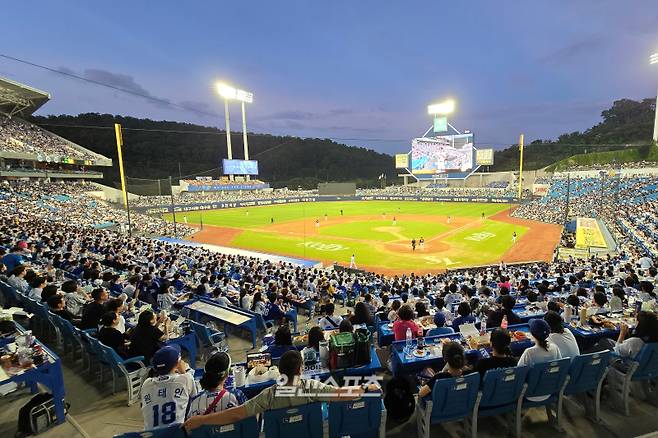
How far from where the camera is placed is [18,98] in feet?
166

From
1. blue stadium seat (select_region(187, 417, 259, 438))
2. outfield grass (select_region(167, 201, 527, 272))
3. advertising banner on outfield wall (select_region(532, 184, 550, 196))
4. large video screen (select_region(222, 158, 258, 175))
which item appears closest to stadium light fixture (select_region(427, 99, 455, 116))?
advertising banner on outfield wall (select_region(532, 184, 550, 196))

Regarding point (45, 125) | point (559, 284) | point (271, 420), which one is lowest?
point (559, 284)

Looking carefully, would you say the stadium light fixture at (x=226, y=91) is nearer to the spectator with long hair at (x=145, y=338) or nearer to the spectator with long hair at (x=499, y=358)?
the spectator with long hair at (x=145, y=338)

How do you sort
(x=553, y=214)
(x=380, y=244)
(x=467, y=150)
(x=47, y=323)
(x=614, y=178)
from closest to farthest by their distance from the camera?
(x=47, y=323) → (x=380, y=244) → (x=553, y=214) → (x=614, y=178) → (x=467, y=150)

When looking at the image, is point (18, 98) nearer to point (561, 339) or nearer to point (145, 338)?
point (145, 338)

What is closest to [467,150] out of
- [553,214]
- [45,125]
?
[553,214]

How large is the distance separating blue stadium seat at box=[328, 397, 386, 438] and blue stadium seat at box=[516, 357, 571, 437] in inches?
76.2

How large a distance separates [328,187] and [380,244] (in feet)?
227

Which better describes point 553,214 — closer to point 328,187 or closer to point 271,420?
point 271,420

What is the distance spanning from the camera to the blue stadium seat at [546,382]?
14.5 feet

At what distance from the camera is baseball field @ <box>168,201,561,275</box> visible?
27219mm

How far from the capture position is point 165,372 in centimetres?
392

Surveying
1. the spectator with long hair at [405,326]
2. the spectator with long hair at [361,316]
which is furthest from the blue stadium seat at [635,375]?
the spectator with long hair at [361,316]

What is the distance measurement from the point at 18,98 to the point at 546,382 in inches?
2778
